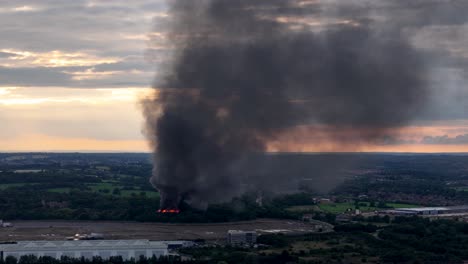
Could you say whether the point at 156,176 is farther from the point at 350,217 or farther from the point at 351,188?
the point at 351,188

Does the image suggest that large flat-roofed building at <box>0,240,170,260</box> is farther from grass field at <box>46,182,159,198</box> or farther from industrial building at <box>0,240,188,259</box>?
grass field at <box>46,182,159,198</box>

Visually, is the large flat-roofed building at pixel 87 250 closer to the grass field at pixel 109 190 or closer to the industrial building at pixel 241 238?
the industrial building at pixel 241 238

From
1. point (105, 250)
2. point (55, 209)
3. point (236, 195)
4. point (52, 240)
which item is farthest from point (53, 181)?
point (105, 250)

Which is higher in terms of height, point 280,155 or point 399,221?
point 280,155

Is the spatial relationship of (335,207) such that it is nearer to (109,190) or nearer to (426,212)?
(426,212)

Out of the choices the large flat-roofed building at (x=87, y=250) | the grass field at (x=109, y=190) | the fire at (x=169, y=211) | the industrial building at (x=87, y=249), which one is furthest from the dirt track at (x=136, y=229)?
the grass field at (x=109, y=190)

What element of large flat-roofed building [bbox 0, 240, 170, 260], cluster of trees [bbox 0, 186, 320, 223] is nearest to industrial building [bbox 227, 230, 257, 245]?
large flat-roofed building [bbox 0, 240, 170, 260]

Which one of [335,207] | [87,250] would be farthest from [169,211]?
[335,207]
